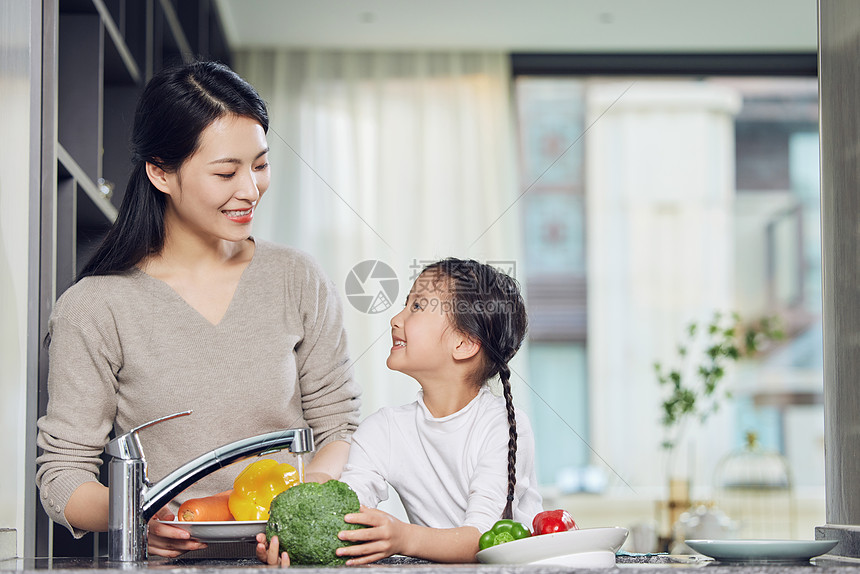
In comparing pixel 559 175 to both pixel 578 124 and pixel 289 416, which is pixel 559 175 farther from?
pixel 289 416

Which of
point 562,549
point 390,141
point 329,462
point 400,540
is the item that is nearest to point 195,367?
point 329,462

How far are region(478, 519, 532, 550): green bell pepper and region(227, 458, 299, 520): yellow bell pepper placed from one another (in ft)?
0.76

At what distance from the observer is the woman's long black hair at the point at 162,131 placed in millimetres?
1134

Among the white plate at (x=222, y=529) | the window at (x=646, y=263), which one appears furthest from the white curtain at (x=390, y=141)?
the white plate at (x=222, y=529)

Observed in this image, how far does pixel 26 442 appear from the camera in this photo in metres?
1.17

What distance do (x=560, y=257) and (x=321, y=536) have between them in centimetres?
341

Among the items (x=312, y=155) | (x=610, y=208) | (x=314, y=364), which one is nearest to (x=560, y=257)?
(x=610, y=208)

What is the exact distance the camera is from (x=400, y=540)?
2.90ft

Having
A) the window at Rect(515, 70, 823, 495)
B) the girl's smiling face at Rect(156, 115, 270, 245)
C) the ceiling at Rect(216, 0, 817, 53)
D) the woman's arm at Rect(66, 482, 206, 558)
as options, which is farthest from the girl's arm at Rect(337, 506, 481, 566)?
the window at Rect(515, 70, 823, 495)

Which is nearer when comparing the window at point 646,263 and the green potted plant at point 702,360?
the green potted plant at point 702,360

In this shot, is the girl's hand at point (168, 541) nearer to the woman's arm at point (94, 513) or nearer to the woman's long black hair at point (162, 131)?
the woman's arm at point (94, 513)

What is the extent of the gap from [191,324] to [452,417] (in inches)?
15.6

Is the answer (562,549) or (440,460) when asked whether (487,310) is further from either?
(562,549)

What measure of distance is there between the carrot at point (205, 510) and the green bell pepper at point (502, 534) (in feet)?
1.00
